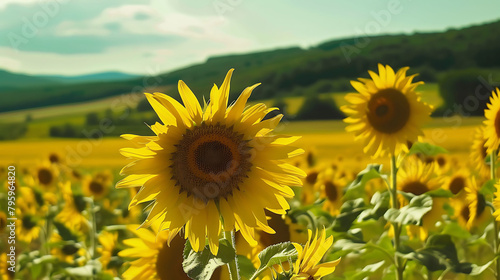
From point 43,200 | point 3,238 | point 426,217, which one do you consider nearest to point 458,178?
point 426,217

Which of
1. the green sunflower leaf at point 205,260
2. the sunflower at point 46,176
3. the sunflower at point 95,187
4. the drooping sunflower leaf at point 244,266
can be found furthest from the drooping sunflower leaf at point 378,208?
the sunflower at point 46,176

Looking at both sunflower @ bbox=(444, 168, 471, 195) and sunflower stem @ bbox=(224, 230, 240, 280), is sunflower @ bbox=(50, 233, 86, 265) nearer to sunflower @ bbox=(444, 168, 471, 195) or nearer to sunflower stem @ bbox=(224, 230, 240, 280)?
sunflower stem @ bbox=(224, 230, 240, 280)

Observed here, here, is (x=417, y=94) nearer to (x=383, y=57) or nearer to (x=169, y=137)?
(x=169, y=137)

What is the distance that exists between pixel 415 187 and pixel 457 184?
92 cm

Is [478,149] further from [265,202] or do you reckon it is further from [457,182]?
[265,202]

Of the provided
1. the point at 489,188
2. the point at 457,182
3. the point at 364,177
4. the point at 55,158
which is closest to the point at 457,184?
the point at 457,182

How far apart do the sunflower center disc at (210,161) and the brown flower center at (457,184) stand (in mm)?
3755

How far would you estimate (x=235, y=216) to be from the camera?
8.11 feet

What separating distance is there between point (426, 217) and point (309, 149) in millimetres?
4801

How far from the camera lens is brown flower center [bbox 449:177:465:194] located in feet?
18.3

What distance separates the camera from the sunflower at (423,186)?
491 centimetres

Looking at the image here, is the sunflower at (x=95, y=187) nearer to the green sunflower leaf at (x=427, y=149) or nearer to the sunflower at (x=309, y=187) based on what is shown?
the sunflower at (x=309, y=187)

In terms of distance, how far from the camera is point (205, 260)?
7.54 feet

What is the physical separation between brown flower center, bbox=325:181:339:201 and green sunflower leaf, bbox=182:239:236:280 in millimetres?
4272
